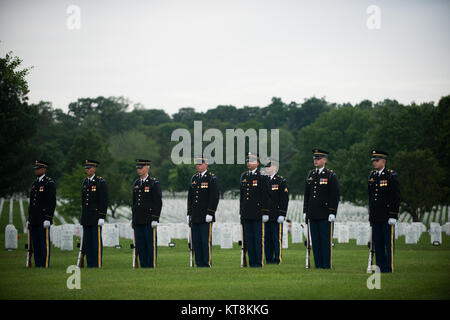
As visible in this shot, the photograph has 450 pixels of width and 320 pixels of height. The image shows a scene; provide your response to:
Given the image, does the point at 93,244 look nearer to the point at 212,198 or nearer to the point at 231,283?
the point at 212,198

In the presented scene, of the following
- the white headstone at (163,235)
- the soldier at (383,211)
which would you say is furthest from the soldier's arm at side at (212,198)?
the white headstone at (163,235)

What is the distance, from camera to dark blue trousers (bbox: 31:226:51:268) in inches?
650

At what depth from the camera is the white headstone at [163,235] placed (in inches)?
1127

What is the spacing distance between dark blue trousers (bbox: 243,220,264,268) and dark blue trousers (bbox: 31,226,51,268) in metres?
4.59

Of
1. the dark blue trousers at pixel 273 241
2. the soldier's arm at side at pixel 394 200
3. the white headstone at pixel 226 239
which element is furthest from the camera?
the white headstone at pixel 226 239

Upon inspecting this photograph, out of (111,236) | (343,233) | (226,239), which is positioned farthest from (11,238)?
(343,233)

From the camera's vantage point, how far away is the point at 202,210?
16250mm

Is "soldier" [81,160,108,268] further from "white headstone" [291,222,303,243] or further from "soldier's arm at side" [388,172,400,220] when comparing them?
"white headstone" [291,222,303,243]

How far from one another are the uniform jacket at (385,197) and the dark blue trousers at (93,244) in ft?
20.0

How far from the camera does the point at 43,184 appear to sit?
55.0ft

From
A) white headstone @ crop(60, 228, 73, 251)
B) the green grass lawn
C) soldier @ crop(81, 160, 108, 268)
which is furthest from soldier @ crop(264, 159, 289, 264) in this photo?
white headstone @ crop(60, 228, 73, 251)

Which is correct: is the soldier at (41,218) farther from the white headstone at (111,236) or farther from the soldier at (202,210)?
the white headstone at (111,236)

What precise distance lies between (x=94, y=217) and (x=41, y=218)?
1326mm
